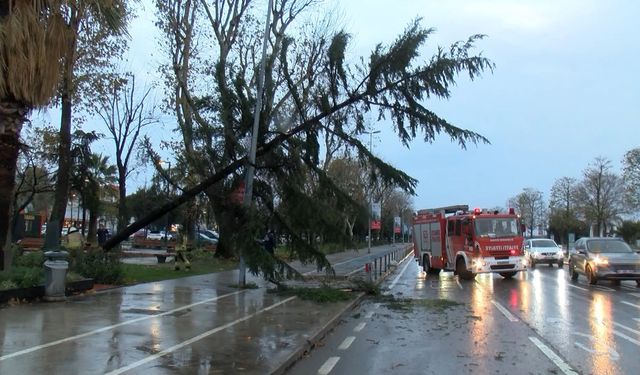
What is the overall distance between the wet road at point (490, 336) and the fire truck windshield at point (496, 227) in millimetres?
4437

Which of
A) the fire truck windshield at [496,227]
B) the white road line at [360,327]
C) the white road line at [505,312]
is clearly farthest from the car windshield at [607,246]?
the white road line at [360,327]

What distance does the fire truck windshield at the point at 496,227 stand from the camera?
22.0 m

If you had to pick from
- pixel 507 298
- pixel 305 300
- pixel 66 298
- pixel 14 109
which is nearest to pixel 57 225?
pixel 66 298

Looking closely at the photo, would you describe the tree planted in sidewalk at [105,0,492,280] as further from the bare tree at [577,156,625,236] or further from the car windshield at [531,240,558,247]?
the bare tree at [577,156,625,236]

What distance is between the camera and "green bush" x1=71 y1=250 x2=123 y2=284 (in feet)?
53.0

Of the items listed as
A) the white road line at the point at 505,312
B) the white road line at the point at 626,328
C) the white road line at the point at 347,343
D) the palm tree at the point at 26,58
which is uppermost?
the palm tree at the point at 26,58

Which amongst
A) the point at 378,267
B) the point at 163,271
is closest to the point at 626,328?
the point at 163,271

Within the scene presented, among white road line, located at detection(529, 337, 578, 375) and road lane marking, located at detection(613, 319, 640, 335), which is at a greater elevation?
road lane marking, located at detection(613, 319, 640, 335)

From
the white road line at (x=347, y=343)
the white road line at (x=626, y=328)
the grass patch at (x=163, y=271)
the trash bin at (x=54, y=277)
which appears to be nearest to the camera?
the white road line at (x=347, y=343)

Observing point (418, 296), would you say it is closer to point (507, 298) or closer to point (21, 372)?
point (507, 298)

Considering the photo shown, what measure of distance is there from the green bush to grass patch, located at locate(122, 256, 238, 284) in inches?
19.6

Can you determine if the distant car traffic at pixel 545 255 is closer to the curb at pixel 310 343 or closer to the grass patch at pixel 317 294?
the grass patch at pixel 317 294

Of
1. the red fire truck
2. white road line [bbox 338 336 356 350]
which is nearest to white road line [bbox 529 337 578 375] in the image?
white road line [bbox 338 336 356 350]

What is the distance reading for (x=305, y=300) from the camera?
1472cm
